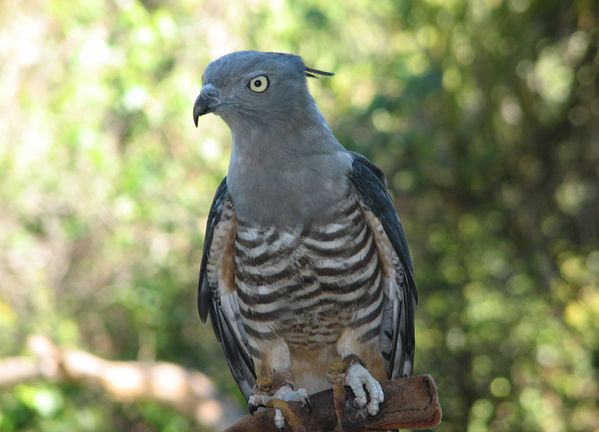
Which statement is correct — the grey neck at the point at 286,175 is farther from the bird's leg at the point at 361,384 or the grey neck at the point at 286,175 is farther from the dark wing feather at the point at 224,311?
the bird's leg at the point at 361,384

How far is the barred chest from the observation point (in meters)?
2.46

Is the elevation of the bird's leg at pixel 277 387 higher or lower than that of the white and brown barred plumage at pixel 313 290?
lower

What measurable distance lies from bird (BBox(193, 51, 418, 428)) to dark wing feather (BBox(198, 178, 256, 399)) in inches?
0.4

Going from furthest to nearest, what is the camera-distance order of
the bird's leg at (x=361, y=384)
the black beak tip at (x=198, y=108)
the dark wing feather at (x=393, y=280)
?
the dark wing feather at (x=393, y=280), the black beak tip at (x=198, y=108), the bird's leg at (x=361, y=384)

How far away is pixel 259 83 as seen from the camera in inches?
98.1

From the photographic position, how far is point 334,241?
8.11 feet

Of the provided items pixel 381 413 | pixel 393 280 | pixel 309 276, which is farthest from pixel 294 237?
pixel 381 413

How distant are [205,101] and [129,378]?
371 cm

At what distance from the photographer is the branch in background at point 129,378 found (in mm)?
5156

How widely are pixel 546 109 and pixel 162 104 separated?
376 cm

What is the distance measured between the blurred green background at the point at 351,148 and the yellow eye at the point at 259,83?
2.50m

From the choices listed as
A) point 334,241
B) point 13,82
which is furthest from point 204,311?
point 13,82

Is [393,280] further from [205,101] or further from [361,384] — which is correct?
[205,101]

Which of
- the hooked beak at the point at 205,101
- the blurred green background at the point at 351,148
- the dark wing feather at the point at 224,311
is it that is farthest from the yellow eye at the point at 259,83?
the blurred green background at the point at 351,148
